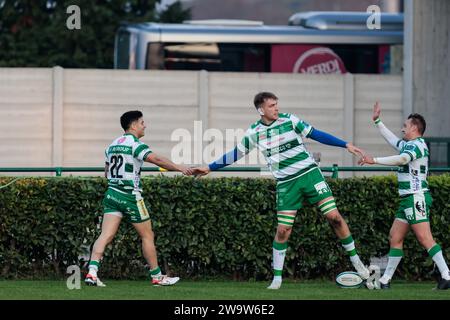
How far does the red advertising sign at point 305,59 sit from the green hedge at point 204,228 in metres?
14.8

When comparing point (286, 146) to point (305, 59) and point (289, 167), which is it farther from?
point (305, 59)

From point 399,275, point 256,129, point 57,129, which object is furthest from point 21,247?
point 57,129

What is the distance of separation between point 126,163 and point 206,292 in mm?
1665

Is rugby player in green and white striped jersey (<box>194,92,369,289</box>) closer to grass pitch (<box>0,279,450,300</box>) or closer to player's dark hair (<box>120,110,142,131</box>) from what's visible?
grass pitch (<box>0,279,450,300</box>)

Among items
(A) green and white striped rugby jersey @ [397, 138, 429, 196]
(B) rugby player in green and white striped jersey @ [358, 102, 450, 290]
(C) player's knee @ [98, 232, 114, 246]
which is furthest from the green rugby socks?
(C) player's knee @ [98, 232, 114, 246]

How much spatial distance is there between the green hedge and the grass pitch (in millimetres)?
523

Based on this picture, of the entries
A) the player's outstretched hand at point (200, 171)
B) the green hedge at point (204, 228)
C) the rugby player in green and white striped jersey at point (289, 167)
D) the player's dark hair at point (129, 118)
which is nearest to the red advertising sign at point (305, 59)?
the green hedge at point (204, 228)

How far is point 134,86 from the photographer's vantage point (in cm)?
2597

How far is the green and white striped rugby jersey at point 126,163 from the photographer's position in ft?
46.4

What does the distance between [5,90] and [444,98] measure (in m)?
8.67

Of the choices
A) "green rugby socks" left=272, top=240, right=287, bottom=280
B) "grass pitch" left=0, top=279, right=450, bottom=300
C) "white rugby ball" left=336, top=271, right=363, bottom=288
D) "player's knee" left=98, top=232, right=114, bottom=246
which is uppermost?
"player's knee" left=98, top=232, right=114, bottom=246

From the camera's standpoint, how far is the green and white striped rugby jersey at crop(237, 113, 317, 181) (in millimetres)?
14195

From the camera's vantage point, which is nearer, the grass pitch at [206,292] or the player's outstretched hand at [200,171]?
the grass pitch at [206,292]

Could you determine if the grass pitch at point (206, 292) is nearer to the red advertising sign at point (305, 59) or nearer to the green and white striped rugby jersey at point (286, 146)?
the green and white striped rugby jersey at point (286, 146)
